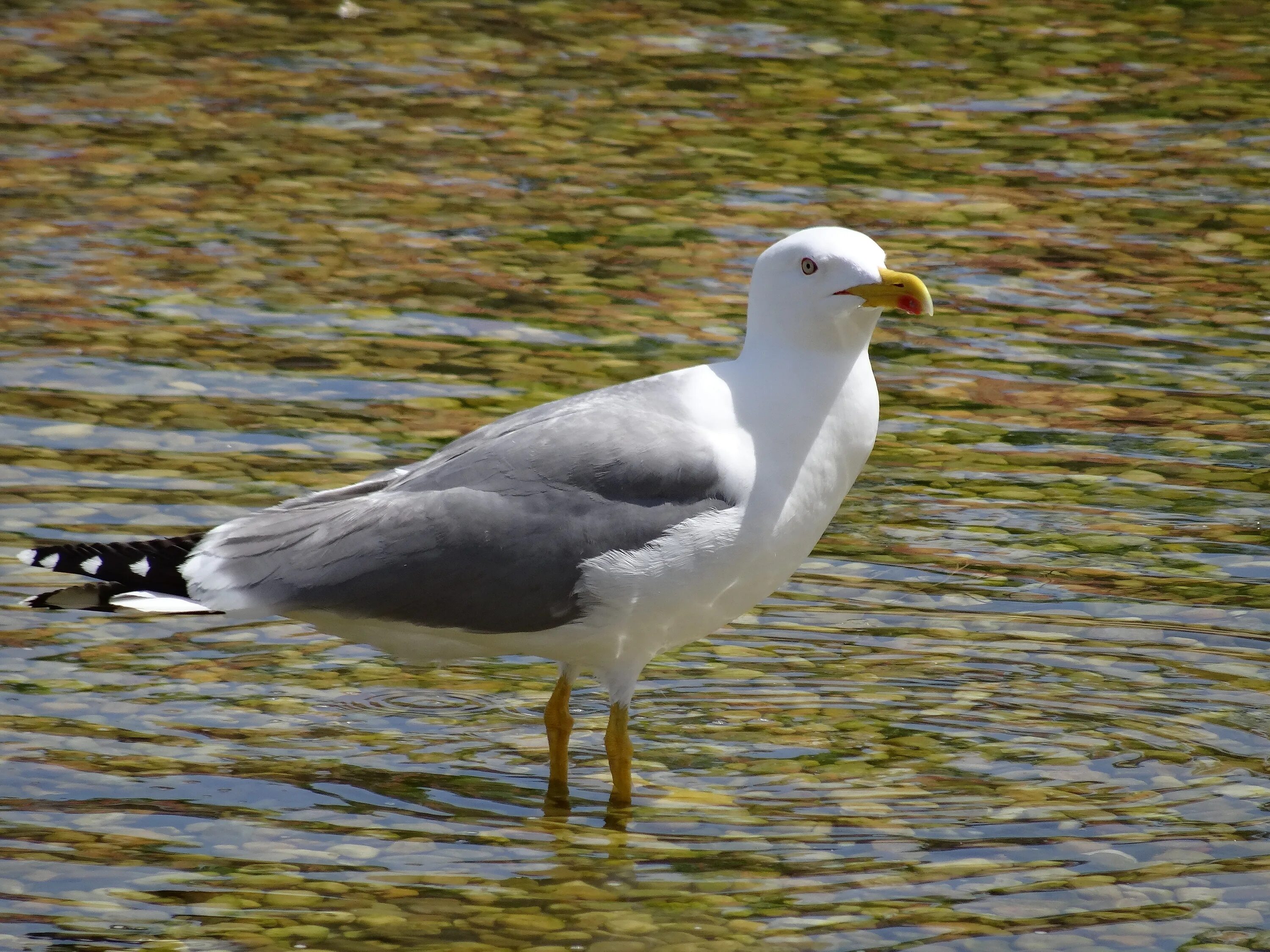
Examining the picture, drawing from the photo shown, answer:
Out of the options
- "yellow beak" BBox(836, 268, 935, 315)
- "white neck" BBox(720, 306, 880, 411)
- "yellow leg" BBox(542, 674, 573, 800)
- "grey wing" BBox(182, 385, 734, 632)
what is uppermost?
"yellow beak" BBox(836, 268, 935, 315)

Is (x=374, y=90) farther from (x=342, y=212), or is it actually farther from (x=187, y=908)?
(x=187, y=908)

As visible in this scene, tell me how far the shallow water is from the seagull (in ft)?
1.83

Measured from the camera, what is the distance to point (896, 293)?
5777 mm

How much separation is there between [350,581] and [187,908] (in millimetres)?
1024

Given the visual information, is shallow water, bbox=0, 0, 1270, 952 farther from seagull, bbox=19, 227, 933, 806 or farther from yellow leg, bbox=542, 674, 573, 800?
seagull, bbox=19, 227, 933, 806

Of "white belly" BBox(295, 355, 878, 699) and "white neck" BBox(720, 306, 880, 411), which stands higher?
A: "white neck" BBox(720, 306, 880, 411)

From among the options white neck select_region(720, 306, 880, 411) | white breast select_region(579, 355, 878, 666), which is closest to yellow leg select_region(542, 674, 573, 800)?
white breast select_region(579, 355, 878, 666)

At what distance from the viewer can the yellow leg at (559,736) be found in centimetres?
609

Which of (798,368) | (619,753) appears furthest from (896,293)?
(619,753)

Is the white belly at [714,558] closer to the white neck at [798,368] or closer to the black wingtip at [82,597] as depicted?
the white neck at [798,368]

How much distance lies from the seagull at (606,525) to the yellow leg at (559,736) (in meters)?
0.16

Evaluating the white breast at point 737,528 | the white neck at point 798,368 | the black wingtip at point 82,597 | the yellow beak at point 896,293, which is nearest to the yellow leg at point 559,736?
the white breast at point 737,528

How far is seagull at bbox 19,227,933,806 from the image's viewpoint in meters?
5.72

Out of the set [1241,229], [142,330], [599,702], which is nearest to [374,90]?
[142,330]
